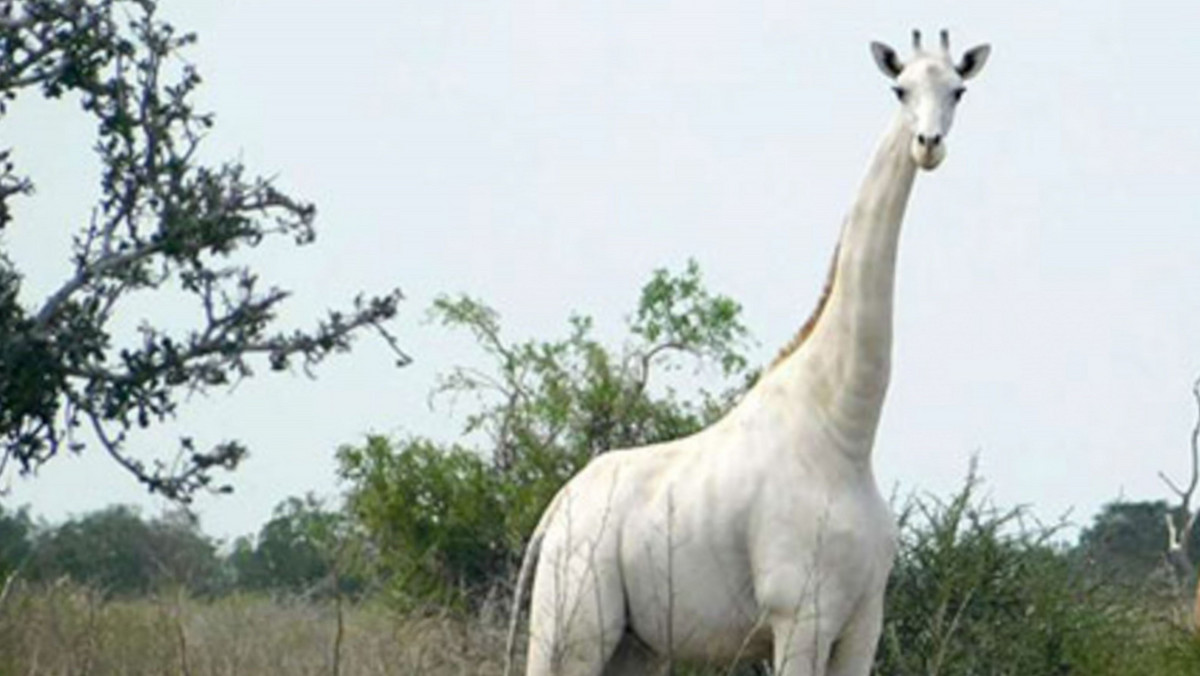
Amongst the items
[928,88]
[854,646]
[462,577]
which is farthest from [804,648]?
[462,577]

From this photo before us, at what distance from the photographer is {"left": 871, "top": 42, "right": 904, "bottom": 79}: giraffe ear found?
10617mm

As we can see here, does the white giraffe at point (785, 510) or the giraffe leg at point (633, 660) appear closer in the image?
the white giraffe at point (785, 510)

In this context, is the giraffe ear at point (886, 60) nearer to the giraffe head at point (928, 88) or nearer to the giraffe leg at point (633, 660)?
the giraffe head at point (928, 88)

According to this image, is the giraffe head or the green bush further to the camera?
the green bush

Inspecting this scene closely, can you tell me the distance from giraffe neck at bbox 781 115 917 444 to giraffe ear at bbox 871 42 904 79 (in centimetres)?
29

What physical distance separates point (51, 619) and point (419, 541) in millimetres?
12949

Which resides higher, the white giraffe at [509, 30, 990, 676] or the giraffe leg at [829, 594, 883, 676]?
the white giraffe at [509, 30, 990, 676]

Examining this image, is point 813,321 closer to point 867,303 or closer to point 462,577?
point 867,303

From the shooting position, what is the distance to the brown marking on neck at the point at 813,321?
10.8 m

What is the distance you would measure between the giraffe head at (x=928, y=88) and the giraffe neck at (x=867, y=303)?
13 cm

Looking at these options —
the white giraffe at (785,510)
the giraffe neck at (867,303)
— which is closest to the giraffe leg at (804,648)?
the white giraffe at (785,510)

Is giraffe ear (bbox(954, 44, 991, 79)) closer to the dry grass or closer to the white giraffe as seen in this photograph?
the white giraffe

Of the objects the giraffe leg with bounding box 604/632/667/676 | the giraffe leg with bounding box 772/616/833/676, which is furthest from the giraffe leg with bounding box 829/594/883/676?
the giraffe leg with bounding box 604/632/667/676

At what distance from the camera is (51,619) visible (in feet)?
23.5
